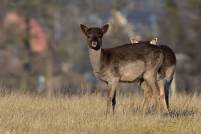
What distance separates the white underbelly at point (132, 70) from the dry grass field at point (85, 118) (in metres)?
0.65

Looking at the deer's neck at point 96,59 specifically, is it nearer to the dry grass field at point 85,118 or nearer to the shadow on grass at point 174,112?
the dry grass field at point 85,118

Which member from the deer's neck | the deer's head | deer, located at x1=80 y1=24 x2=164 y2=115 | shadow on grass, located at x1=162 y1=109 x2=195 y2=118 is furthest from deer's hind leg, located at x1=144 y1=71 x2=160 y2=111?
the deer's head

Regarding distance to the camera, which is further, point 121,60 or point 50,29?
Answer: point 50,29

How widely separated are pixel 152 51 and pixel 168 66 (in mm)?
662

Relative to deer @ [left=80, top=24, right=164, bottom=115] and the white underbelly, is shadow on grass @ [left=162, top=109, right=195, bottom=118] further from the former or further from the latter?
Result: the white underbelly

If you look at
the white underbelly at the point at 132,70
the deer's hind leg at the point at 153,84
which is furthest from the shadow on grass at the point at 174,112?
the white underbelly at the point at 132,70

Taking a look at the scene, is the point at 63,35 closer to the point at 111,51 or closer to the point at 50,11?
the point at 50,11

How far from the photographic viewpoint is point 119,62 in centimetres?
1391

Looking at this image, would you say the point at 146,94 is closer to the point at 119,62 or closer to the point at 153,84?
the point at 153,84

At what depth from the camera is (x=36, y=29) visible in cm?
4828

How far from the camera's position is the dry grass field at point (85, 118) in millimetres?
11625

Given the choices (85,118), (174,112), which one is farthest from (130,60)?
(85,118)

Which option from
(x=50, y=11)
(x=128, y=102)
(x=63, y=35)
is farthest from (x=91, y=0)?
(x=128, y=102)

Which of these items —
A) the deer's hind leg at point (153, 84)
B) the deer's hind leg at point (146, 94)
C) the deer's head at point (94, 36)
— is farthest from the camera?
the deer's hind leg at point (146, 94)
